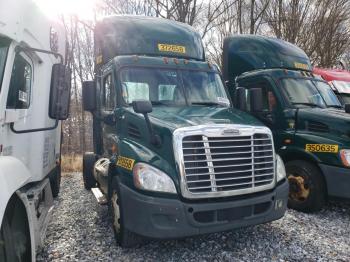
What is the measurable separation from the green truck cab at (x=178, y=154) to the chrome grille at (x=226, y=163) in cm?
1

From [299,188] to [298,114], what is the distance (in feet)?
4.32

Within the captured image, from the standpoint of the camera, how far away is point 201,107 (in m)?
5.28

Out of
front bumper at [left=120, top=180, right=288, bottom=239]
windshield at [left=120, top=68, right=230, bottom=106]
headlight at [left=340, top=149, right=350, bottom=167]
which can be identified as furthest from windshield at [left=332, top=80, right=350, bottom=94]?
front bumper at [left=120, top=180, right=288, bottom=239]

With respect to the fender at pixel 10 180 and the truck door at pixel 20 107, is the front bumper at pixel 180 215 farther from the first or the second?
the truck door at pixel 20 107

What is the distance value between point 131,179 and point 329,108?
14.8 feet

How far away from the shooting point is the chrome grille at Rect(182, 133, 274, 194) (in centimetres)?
417

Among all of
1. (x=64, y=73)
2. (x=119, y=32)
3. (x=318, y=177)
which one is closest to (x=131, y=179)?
(x=64, y=73)

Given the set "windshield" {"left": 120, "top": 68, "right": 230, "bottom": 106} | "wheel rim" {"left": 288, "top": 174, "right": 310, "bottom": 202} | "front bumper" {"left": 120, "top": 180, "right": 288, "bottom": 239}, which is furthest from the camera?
"wheel rim" {"left": 288, "top": 174, "right": 310, "bottom": 202}

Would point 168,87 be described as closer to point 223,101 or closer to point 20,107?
point 223,101

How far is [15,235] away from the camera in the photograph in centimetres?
357

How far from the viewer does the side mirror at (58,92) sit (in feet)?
13.4

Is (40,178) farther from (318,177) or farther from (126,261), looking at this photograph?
(318,177)

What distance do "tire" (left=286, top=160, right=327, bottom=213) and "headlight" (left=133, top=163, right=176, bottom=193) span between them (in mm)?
3187

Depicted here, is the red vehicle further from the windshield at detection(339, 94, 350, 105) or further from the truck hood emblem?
the truck hood emblem
